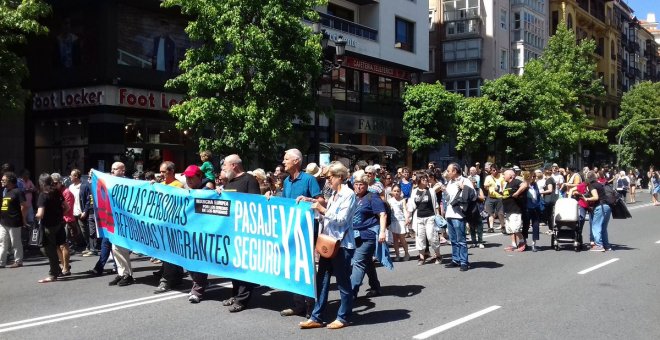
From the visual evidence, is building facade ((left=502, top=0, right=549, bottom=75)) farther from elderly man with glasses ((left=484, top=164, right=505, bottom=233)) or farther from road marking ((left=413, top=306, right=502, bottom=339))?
road marking ((left=413, top=306, right=502, bottom=339))

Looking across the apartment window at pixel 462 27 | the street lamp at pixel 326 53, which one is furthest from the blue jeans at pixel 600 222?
the apartment window at pixel 462 27

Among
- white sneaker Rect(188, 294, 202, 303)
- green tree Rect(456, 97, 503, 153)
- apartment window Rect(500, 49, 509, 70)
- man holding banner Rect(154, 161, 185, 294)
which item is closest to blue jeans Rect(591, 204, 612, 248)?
man holding banner Rect(154, 161, 185, 294)

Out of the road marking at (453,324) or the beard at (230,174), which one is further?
the beard at (230,174)

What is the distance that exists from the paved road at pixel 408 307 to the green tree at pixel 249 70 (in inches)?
260

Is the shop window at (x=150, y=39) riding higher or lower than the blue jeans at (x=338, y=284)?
higher

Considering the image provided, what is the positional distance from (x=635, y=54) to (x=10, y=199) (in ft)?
273

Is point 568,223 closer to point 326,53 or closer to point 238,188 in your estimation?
point 326,53

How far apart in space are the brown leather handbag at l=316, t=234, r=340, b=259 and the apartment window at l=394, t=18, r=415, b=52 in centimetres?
2814

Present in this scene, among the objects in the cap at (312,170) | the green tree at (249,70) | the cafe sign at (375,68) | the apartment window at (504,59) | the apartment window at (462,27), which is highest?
the apartment window at (462,27)

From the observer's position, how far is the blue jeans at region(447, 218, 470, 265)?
10953 mm

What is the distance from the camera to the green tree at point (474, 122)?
111ft

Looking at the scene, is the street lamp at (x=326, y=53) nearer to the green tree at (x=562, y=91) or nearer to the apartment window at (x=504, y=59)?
the green tree at (x=562, y=91)

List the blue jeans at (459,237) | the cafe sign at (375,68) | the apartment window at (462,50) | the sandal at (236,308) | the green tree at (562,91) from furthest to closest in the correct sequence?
the apartment window at (462,50) < the green tree at (562,91) < the cafe sign at (375,68) < the blue jeans at (459,237) < the sandal at (236,308)

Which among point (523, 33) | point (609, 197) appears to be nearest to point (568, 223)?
point (609, 197)
